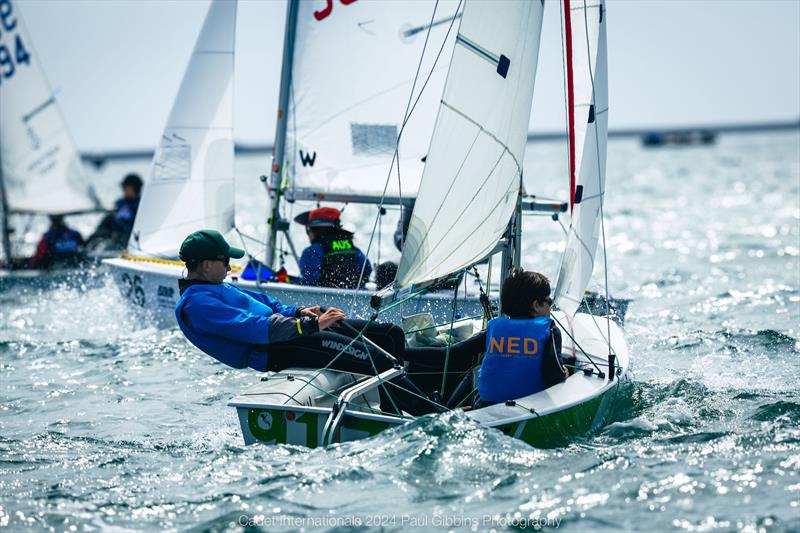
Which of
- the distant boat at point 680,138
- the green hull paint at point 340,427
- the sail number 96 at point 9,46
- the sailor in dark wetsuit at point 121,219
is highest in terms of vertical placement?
the distant boat at point 680,138

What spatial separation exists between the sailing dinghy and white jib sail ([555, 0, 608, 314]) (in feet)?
1.05

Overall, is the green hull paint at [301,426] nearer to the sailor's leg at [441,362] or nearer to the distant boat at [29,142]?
the sailor's leg at [441,362]

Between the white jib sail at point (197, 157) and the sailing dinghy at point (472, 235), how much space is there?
428 centimetres

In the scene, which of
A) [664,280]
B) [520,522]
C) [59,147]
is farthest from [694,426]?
[59,147]

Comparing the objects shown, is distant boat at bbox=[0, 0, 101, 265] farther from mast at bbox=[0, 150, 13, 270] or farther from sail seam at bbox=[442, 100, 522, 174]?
sail seam at bbox=[442, 100, 522, 174]

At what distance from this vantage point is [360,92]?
28.3 ft

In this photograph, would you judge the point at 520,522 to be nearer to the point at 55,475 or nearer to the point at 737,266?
the point at 55,475

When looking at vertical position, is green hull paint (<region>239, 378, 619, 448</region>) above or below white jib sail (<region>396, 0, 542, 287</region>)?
below

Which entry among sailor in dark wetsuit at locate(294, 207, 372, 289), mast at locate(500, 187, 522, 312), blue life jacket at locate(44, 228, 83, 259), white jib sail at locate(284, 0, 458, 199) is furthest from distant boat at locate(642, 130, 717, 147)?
mast at locate(500, 187, 522, 312)

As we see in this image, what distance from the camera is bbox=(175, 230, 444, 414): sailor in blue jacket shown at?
177 inches

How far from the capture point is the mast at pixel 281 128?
8.61m

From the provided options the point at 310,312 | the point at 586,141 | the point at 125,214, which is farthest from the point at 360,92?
the point at 310,312

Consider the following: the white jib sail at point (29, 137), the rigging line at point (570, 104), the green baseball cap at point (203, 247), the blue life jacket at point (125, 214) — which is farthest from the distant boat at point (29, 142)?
the rigging line at point (570, 104)

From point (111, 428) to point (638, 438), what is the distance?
9.18ft
